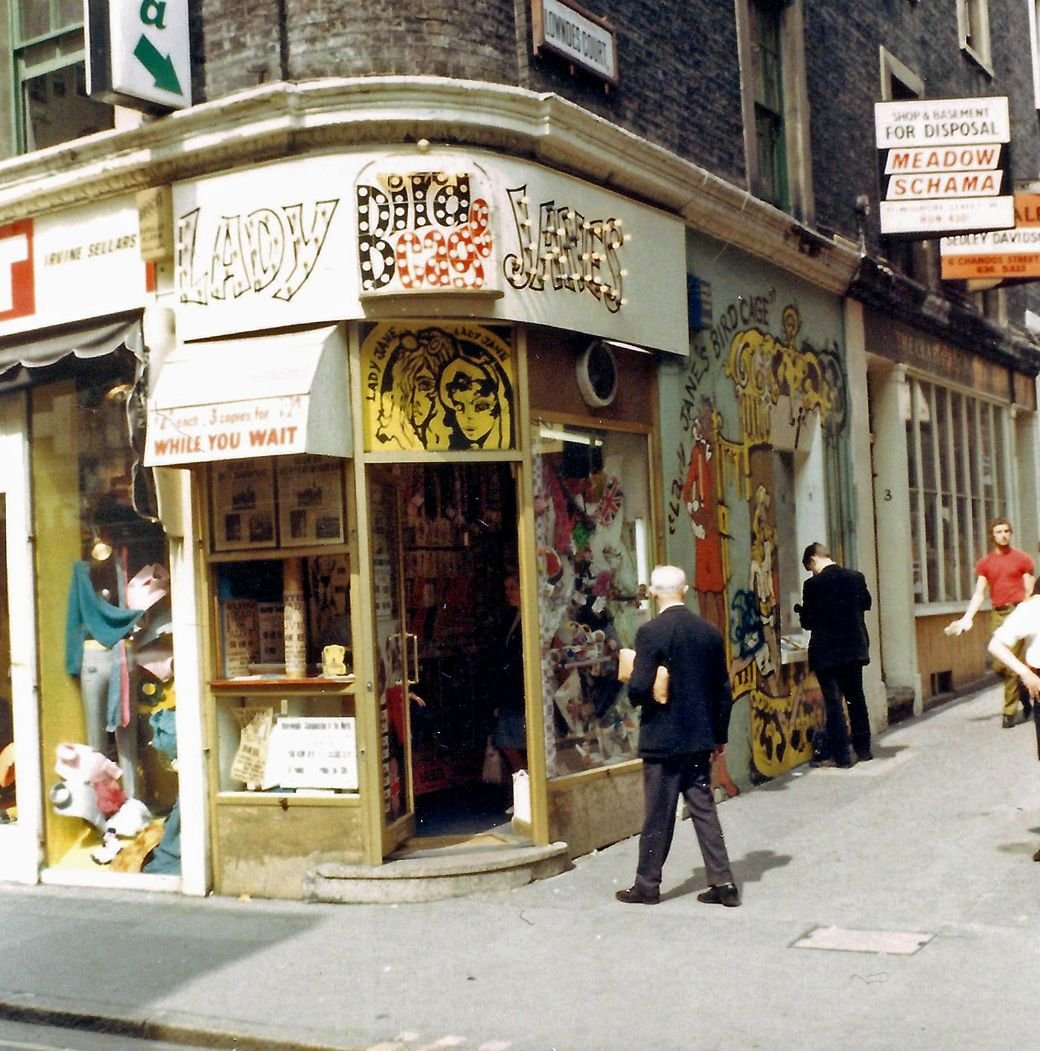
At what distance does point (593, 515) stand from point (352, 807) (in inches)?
107

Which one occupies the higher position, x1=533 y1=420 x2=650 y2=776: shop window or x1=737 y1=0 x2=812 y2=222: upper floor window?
x1=737 y1=0 x2=812 y2=222: upper floor window

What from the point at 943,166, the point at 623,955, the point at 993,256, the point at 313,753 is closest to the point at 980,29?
the point at 993,256

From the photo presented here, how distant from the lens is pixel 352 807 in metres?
8.73

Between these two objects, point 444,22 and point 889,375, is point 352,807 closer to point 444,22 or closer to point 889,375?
point 444,22

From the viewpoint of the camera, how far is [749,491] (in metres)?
12.1

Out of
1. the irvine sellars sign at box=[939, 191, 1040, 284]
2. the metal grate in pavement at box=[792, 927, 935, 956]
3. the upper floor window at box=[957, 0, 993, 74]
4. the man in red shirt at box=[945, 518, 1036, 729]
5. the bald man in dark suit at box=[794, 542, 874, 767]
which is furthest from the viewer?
the upper floor window at box=[957, 0, 993, 74]

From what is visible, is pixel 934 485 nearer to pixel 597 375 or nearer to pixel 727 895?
pixel 597 375

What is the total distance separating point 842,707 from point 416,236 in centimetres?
577

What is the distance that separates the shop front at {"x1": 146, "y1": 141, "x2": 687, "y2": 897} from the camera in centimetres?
858

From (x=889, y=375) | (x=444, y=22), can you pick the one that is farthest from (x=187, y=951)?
(x=889, y=375)

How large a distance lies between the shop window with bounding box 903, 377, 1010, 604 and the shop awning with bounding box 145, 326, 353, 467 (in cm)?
884

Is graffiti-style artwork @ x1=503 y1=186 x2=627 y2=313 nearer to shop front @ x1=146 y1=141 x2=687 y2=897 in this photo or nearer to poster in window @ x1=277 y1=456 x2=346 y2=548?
shop front @ x1=146 y1=141 x2=687 y2=897

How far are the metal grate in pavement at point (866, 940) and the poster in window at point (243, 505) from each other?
4.02m

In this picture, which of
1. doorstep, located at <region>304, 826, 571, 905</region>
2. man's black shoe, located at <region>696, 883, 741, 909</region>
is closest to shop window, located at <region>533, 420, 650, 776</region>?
doorstep, located at <region>304, 826, 571, 905</region>
